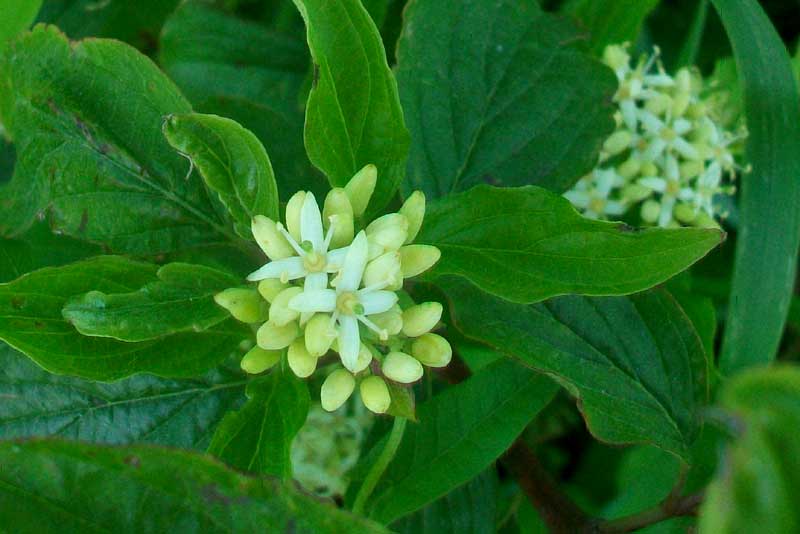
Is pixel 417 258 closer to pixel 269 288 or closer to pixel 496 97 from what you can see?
pixel 269 288

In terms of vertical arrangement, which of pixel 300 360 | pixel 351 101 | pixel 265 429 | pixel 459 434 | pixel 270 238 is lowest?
pixel 459 434

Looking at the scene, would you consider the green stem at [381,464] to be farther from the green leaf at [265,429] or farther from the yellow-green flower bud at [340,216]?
the yellow-green flower bud at [340,216]

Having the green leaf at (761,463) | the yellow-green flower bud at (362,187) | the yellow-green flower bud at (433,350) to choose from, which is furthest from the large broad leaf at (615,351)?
the green leaf at (761,463)

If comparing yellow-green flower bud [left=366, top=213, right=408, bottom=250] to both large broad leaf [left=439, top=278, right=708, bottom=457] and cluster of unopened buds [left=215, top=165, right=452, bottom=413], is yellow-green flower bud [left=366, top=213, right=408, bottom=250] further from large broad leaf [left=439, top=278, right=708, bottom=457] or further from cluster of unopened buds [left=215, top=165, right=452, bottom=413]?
large broad leaf [left=439, top=278, right=708, bottom=457]

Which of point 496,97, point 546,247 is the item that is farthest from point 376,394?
point 496,97

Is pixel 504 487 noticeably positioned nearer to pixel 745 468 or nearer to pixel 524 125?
pixel 524 125
